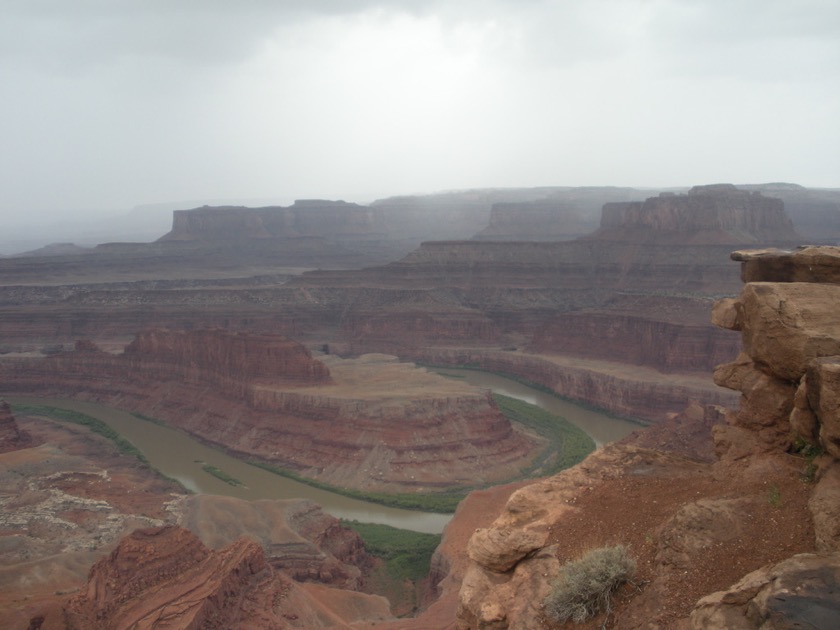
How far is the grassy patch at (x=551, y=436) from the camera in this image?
39156 millimetres

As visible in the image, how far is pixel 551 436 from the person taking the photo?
44906 mm

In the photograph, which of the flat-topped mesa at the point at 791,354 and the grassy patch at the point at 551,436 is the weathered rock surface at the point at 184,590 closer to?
the flat-topped mesa at the point at 791,354

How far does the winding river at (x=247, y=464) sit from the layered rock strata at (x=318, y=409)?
3.39 ft

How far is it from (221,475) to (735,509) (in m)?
33.1

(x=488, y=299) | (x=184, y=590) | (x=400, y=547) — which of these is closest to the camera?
(x=184, y=590)

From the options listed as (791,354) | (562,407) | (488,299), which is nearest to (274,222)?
(488,299)

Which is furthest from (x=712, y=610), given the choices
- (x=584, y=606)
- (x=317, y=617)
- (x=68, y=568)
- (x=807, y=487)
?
(x=68, y=568)

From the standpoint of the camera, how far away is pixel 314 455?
39.8 metres

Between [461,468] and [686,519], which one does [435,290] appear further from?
[686,519]

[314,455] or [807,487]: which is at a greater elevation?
[807,487]

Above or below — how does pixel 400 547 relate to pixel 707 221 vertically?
below

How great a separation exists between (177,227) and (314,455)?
10446cm

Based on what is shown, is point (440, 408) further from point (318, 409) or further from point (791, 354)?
point (791, 354)

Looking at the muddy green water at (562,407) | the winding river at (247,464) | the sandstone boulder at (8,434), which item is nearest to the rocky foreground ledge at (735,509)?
the winding river at (247,464)
